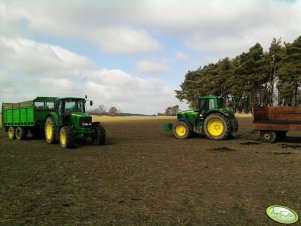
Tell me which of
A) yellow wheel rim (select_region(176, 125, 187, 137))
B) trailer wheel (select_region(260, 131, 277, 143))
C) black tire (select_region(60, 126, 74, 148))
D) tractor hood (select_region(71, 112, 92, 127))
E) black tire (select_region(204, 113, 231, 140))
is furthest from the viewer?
yellow wheel rim (select_region(176, 125, 187, 137))

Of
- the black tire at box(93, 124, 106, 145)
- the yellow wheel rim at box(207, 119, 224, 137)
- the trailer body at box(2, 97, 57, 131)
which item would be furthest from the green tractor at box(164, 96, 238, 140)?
the trailer body at box(2, 97, 57, 131)

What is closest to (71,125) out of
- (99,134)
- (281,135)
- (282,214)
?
(99,134)

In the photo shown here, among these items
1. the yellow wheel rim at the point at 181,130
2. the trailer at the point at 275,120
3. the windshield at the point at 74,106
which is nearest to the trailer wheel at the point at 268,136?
the trailer at the point at 275,120

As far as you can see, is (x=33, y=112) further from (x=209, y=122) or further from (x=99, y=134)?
(x=209, y=122)

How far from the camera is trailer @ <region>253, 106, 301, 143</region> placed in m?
16.8

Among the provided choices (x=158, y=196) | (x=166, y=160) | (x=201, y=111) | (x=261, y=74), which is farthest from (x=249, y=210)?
(x=261, y=74)

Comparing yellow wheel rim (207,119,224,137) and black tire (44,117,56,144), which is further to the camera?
yellow wheel rim (207,119,224,137)

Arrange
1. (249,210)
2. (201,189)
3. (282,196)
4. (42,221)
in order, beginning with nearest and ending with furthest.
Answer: (42,221) < (249,210) < (282,196) < (201,189)

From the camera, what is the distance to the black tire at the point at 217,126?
19.1 meters

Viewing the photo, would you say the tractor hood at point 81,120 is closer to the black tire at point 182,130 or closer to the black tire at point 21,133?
the black tire at point 21,133

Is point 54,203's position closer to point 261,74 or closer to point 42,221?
point 42,221

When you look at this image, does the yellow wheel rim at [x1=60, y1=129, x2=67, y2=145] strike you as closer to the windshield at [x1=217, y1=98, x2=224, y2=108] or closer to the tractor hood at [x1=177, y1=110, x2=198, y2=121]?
the tractor hood at [x1=177, y1=110, x2=198, y2=121]

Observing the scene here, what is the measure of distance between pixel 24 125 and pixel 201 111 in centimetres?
999

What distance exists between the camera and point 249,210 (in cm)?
659
